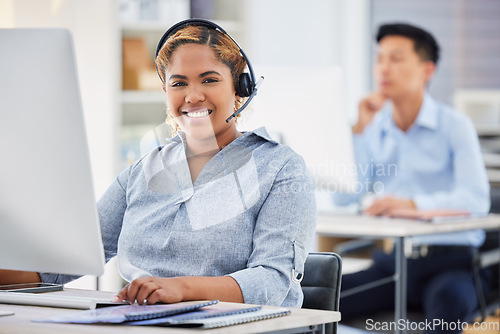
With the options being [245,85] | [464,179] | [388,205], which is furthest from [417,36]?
[245,85]

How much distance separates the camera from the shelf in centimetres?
394

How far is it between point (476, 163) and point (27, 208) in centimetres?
200

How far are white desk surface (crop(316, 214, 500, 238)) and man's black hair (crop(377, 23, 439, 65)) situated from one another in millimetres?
783

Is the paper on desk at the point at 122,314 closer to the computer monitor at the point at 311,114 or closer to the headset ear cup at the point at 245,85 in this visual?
the headset ear cup at the point at 245,85

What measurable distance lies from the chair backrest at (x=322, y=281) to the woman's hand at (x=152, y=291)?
1.30 feet

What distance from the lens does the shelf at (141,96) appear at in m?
3.94

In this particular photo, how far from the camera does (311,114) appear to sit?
2.34m

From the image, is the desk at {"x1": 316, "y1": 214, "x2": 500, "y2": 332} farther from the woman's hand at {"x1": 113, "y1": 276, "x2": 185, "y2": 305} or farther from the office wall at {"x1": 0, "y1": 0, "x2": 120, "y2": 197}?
the woman's hand at {"x1": 113, "y1": 276, "x2": 185, "y2": 305}

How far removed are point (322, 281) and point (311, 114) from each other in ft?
3.13

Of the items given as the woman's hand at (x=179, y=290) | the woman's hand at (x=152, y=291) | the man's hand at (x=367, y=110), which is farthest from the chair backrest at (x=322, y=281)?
the man's hand at (x=367, y=110)

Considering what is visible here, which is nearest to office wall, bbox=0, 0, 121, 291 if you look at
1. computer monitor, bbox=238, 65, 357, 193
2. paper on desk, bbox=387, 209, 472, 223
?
computer monitor, bbox=238, 65, 357, 193

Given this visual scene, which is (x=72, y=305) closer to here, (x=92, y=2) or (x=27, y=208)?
(x=27, y=208)

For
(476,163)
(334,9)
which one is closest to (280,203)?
(476,163)

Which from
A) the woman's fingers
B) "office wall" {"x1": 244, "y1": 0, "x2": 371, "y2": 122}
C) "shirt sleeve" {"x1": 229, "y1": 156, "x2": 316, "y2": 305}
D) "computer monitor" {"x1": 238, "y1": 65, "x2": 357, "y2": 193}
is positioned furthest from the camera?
"office wall" {"x1": 244, "y1": 0, "x2": 371, "y2": 122}
